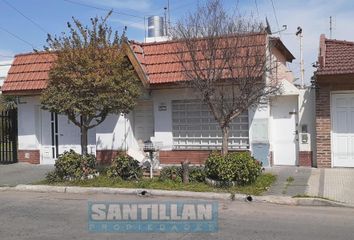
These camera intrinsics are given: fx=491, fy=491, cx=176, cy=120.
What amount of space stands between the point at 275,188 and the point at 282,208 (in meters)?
1.87

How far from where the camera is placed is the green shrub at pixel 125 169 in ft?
45.5

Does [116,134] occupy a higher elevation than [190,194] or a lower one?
higher

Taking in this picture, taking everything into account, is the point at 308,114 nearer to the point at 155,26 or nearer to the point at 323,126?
the point at 323,126

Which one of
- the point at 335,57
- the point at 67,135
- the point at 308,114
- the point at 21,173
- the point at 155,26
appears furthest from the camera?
the point at 155,26

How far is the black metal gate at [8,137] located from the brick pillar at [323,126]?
11.7 m

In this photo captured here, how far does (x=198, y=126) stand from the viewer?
17062mm

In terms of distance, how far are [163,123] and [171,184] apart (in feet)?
15.9

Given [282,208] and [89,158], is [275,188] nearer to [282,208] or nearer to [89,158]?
[282,208]

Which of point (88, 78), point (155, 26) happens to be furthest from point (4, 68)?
point (88, 78)

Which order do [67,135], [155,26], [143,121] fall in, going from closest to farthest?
[143,121]
[67,135]
[155,26]

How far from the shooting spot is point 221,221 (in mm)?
A: 8914

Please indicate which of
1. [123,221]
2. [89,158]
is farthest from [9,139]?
[123,221]

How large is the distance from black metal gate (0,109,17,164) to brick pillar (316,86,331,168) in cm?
1173

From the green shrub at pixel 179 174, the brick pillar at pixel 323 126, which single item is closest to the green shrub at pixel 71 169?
the green shrub at pixel 179 174
